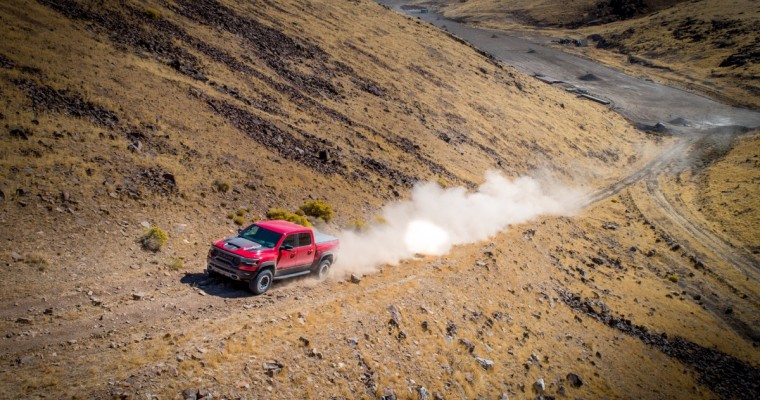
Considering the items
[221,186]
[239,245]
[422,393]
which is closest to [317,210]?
[221,186]

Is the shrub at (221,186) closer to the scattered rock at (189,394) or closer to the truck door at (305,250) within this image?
the truck door at (305,250)

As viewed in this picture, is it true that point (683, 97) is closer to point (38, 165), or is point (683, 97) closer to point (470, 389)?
point (470, 389)

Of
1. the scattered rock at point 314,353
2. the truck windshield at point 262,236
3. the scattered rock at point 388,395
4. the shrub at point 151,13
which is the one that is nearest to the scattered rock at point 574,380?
the scattered rock at point 388,395

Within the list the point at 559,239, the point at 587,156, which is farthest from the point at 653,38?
the point at 559,239

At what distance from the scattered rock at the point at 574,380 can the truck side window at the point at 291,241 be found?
11.9 metres

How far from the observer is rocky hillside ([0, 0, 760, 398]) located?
1134cm

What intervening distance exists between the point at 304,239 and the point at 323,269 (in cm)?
180

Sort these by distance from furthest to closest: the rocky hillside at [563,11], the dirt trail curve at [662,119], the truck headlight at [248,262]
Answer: the rocky hillside at [563,11] → the dirt trail curve at [662,119] → the truck headlight at [248,262]

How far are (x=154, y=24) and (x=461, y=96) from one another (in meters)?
32.9

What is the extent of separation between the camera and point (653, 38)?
115812 millimetres

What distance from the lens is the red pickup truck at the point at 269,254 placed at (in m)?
13.3

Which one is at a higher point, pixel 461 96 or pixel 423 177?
pixel 461 96

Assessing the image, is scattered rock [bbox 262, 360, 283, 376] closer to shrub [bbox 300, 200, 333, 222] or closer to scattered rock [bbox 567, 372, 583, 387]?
shrub [bbox 300, 200, 333, 222]

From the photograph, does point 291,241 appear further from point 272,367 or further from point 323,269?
point 272,367
